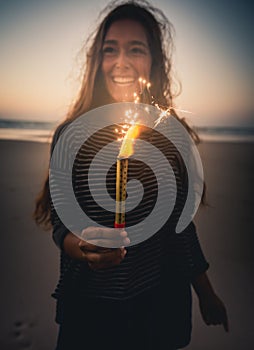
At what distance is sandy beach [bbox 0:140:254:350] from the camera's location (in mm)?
2434

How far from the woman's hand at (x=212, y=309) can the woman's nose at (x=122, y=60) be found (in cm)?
125

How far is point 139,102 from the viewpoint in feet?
4.77

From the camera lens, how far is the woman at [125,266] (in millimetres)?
1479

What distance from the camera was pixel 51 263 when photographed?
3.28m

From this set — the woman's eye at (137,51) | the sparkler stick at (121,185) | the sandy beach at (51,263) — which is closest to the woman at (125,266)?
the woman's eye at (137,51)

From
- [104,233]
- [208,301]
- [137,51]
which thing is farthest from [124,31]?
[208,301]

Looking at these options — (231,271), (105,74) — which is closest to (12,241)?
(231,271)

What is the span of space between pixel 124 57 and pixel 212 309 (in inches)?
53.7

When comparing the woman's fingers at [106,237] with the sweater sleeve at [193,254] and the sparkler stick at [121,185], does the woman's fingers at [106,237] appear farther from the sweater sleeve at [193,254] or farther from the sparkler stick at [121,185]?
the sweater sleeve at [193,254]

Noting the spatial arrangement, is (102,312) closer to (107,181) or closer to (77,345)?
(77,345)

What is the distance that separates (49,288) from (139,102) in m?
2.07

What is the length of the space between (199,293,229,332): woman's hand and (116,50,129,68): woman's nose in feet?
4.09

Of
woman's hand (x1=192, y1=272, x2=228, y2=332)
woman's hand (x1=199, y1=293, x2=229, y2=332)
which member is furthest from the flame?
woman's hand (x1=199, y1=293, x2=229, y2=332)

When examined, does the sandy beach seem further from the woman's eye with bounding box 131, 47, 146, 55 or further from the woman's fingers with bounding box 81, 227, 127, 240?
the woman's eye with bounding box 131, 47, 146, 55
